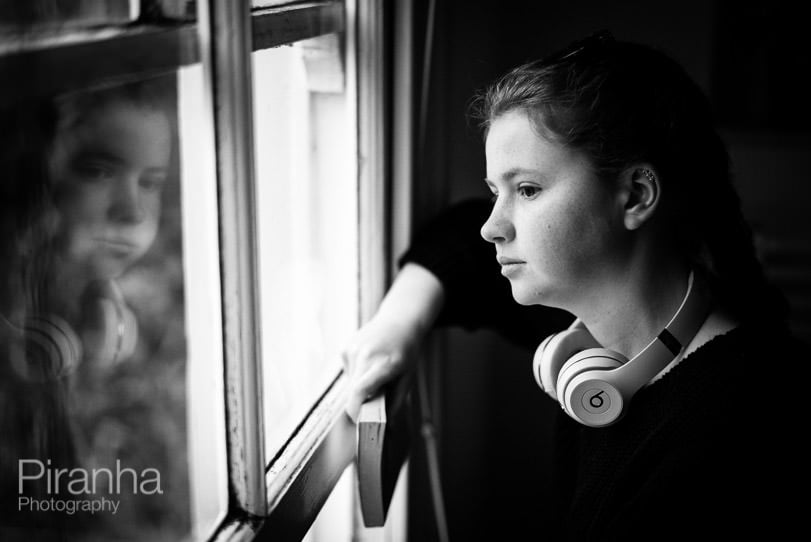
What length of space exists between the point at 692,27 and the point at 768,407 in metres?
1.30

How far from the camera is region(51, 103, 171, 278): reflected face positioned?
1.99 feet

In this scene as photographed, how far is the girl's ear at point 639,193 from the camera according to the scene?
92cm

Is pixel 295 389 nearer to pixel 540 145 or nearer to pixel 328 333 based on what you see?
pixel 328 333

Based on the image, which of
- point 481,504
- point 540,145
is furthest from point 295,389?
point 481,504

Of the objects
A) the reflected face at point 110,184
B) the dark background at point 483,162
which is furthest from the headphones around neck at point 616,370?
the dark background at point 483,162

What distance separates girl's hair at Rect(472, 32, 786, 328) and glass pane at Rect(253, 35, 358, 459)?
0.31 meters

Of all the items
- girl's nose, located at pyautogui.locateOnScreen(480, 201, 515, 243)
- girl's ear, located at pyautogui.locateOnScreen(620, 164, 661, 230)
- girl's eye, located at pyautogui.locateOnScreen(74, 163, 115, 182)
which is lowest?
girl's nose, located at pyautogui.locateOnScreen(480, 201, 515, 243)

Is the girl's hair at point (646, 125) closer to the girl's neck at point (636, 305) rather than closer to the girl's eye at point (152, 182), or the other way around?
the girl's neck at point (636, 305)

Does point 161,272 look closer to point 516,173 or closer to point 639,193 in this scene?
point 516,173

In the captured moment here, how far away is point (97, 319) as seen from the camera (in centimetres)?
69

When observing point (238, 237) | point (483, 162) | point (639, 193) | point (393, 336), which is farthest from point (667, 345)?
point (483, 162)

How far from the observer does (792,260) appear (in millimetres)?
2391

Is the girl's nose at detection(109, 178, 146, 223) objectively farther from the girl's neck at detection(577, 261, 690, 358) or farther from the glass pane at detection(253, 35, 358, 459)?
the girl's neck at detection(577, 261, 690, 358)

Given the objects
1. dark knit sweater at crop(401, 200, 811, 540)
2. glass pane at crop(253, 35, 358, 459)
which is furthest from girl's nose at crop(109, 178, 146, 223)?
dark knit sweater at crop(401, 200, 811, 540)
